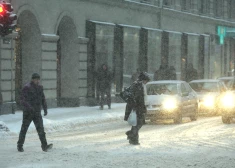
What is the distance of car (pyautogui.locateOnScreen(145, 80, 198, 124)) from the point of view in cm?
2411

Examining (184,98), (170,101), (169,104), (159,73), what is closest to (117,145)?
(169,104)

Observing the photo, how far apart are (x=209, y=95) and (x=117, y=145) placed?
13026mm

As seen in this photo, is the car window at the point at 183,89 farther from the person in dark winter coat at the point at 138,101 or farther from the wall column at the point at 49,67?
the person in dark winter coat at the point at 138,101

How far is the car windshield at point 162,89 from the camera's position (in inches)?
985

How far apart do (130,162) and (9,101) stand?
14953 mm

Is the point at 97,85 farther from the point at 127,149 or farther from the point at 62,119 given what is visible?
the point at 127,149

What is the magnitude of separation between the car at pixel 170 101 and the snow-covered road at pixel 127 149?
195 cm

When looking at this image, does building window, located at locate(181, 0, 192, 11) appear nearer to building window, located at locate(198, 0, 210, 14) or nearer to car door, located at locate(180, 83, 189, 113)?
building window, located at locate(198, 0, 210, 14)

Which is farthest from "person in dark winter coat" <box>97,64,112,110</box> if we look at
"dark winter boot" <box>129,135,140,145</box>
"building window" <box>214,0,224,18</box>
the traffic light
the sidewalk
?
"building window" <box>214,0,224,18</box>

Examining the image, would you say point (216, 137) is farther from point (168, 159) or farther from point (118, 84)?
point (118, 84)

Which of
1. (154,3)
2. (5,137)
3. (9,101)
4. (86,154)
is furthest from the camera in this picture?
(154,3)

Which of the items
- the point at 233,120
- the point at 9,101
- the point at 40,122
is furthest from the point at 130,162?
the point at 9,101

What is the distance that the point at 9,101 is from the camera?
2736cm

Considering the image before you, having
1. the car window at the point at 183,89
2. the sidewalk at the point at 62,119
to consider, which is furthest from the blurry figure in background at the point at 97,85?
the car window at the point at 183,89
